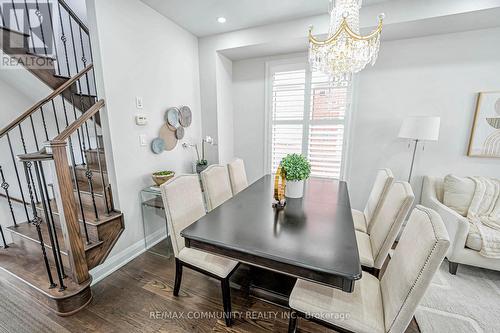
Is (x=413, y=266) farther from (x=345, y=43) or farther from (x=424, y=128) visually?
(x=424, y=128)

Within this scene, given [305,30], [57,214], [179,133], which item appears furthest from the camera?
[179,133]

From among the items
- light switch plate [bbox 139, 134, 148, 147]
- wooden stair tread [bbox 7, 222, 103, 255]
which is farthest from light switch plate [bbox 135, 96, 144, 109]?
wooden stair tread [bbox 7, 222, 103, 255]

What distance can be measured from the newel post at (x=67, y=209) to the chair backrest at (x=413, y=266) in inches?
85.3

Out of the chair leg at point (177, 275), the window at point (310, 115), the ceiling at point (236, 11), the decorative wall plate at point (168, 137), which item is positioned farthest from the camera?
the window at point (310, 115)

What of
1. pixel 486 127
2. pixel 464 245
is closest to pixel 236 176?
pixel 464 245

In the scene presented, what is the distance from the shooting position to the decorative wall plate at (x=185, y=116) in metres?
2.83

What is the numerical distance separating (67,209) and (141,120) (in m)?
1.10

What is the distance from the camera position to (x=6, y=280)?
195cm

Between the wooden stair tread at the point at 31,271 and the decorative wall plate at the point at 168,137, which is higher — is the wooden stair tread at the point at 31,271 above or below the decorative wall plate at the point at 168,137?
below

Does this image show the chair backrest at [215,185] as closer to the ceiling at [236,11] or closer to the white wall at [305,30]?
the white wall at [305,30]

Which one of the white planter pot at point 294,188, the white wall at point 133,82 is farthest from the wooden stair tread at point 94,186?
the white planter pot at point 294,188

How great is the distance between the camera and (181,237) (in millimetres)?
1610

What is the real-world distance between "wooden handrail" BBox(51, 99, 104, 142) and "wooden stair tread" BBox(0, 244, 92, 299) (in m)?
1.19

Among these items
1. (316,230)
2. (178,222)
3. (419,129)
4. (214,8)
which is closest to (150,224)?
(178,222)
